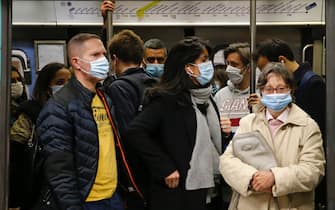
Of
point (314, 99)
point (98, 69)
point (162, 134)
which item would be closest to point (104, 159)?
point (162, 134)

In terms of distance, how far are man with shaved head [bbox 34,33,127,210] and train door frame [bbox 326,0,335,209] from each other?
1.04 m

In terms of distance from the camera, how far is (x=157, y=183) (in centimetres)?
270

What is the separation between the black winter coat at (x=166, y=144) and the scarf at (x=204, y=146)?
3cm

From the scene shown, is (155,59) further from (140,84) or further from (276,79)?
(276,79)

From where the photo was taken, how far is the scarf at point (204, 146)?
2688mm

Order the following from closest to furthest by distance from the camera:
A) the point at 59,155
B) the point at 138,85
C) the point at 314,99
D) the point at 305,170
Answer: the point at 59,155
the point at 305,170
the point at 138,85
the point at 314,99

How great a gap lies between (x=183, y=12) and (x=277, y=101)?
2.89 metres

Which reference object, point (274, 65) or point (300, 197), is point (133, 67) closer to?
point (274, 65)

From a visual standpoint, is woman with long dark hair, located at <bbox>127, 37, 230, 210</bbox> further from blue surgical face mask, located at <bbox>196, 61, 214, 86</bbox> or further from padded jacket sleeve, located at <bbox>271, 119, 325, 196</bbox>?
padded jacket sleeve, located at <bbox>271, 119, 325, 196</bbox>

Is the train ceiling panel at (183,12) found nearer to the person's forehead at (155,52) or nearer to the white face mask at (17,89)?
the white face mask at (17,89)

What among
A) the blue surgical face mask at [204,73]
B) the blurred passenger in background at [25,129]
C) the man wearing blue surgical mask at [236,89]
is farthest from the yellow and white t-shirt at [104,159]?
the man wearing blue surgical mask at [236,89]

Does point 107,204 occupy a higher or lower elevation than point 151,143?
lower

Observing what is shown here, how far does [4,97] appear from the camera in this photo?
8.11 feet

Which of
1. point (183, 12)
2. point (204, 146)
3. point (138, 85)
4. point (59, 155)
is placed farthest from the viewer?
point (183, 12)
